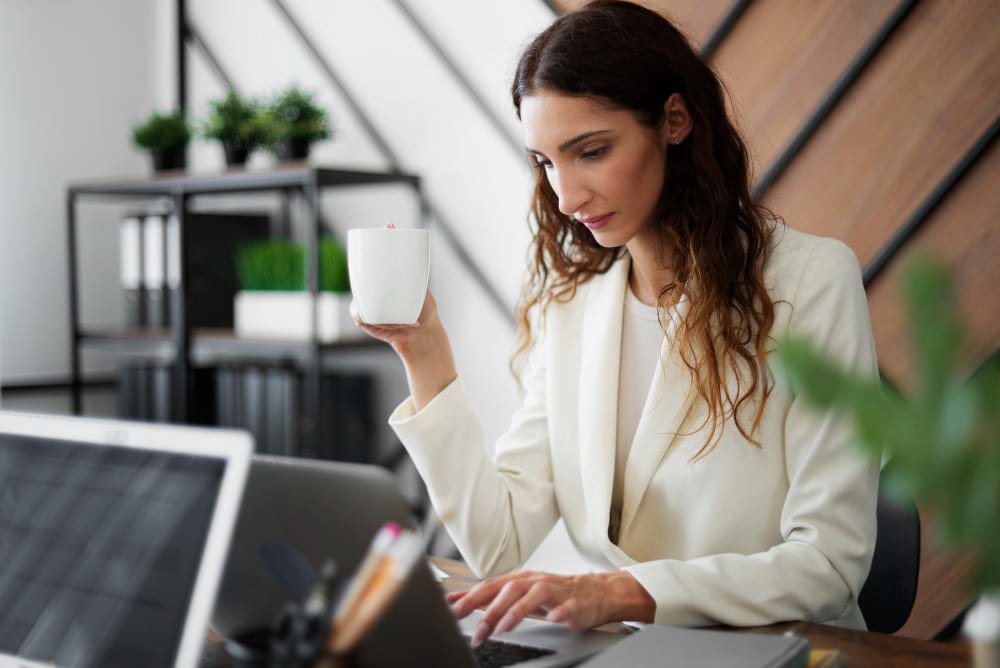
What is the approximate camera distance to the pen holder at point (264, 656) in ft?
1.74

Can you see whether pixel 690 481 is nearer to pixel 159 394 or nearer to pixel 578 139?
pixel 578 139

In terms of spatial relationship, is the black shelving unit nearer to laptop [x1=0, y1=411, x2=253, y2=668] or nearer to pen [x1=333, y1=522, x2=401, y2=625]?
laptop [x1=0, y1=411, x2=253, y2=668]

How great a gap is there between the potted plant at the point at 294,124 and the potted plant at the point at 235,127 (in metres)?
0.14

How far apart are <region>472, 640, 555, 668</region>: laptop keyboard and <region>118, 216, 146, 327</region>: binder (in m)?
2.34

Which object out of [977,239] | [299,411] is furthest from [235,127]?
[977,239]

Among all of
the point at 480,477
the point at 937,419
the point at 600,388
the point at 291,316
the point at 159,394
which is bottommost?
the point at 159,394

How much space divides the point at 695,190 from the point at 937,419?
0.94m

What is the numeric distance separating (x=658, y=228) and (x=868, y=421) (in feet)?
3.18

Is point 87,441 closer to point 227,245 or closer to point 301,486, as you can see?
point 301,486

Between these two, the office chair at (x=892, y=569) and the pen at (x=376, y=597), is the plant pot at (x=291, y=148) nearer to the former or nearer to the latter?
the office chair at (x=892, y=569)

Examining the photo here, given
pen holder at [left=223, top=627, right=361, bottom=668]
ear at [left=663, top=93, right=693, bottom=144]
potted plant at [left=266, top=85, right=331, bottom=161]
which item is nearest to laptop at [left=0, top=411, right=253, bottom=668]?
pen holder at [left=223, top=627, right=361, bottom=668]

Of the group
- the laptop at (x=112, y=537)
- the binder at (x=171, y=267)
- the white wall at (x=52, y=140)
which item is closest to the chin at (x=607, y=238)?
the laptop at (x=112, y=537)

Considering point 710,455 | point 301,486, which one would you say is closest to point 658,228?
point 710,455

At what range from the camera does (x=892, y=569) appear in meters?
1.21
